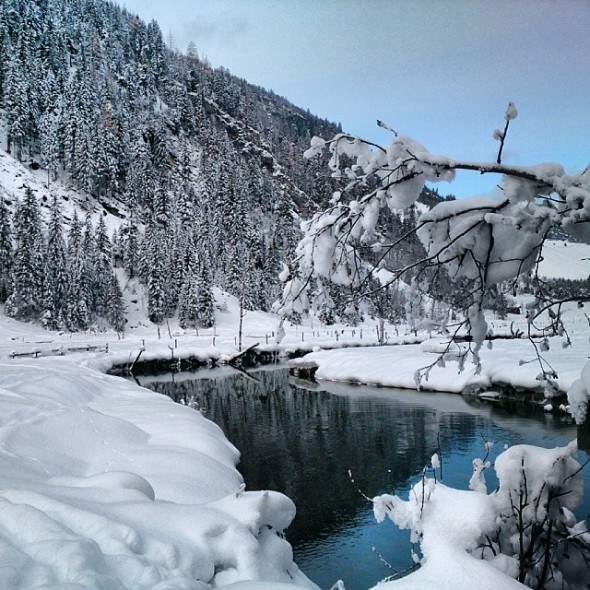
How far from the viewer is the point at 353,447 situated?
13.9 m

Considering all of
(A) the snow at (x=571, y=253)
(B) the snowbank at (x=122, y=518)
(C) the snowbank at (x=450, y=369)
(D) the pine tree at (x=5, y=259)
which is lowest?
(C) the snowbank at (x=450, y=369)

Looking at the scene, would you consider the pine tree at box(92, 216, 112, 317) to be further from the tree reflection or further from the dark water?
the tree reflection

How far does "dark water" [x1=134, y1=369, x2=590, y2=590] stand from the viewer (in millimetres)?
8164

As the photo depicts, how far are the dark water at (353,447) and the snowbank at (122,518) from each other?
5.75ft

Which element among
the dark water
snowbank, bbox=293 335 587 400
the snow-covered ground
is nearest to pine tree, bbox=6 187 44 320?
snowbank, bbox=293 335 587 400

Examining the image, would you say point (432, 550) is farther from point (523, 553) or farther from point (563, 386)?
point (563, 386)

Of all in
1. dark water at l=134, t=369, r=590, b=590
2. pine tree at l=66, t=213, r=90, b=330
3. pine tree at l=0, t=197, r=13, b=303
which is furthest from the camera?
pine tree at l=66, t=213, r=90, b=330

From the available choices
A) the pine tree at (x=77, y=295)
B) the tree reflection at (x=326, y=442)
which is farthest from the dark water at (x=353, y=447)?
the pine tree at (x=77, y=295)

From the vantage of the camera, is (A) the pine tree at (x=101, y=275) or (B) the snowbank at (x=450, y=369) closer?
(B) the snowbank at (x=450, y=369)

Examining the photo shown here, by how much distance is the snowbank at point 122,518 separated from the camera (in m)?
2.77

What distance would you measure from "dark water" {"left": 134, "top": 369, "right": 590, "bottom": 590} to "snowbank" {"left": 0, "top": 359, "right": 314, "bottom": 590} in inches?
68.9

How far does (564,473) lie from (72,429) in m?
8.38

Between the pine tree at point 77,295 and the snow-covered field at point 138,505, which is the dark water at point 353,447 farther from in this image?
the pine tree at point 77,295

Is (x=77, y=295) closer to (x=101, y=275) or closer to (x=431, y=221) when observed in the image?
(x=101, y=275)
